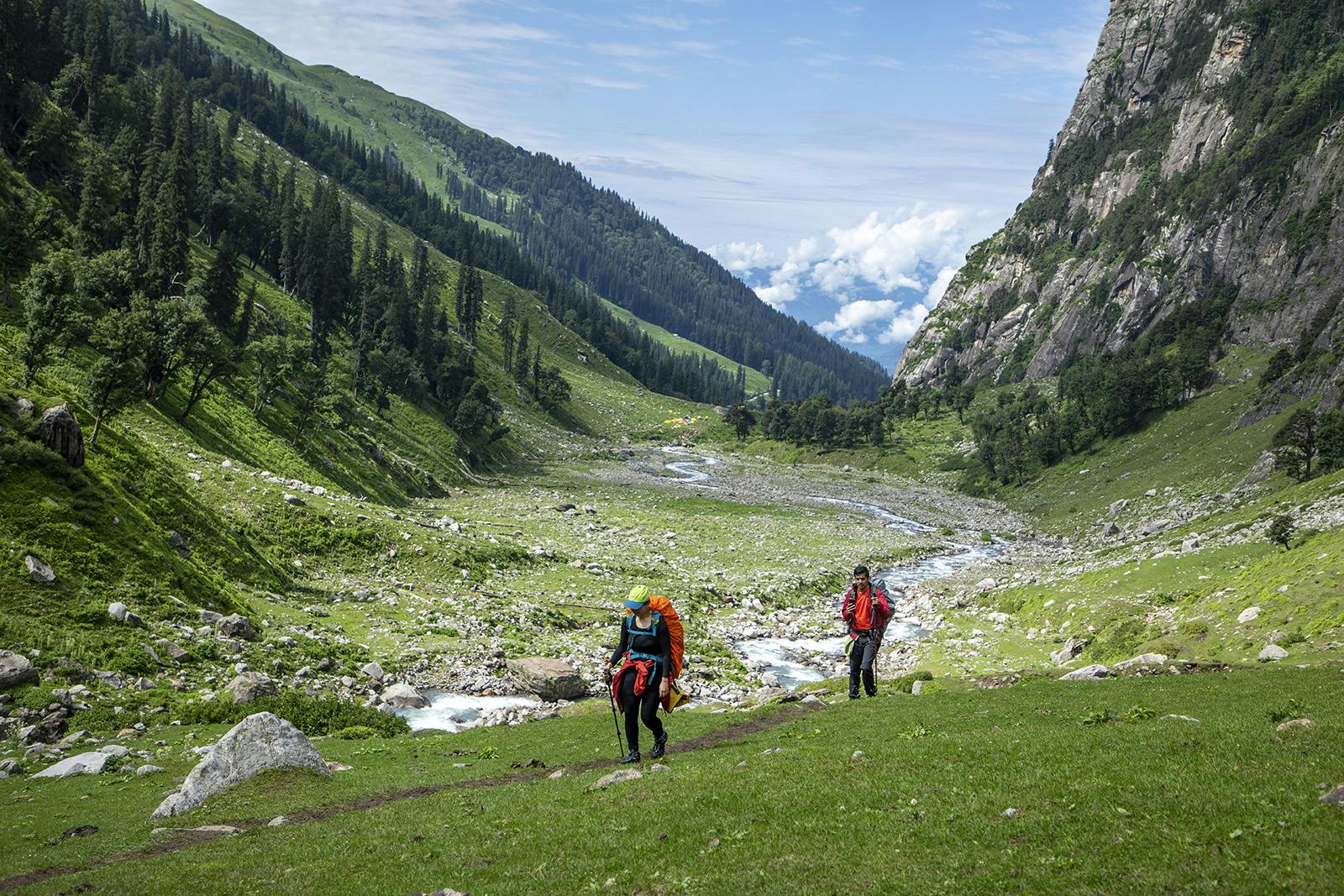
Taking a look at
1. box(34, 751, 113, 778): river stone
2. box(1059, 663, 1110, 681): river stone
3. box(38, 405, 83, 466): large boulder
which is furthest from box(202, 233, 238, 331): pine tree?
box(1059, 663, 1110, 681): river stone

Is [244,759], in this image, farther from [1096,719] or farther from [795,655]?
[795,655]

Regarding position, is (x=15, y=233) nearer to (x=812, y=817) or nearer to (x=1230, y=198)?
(x=812, y=817)

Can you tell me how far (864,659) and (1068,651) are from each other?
1842 cm

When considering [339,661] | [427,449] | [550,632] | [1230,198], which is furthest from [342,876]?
[1230,198]

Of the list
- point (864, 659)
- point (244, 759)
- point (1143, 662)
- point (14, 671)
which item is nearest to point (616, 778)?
point (244, 759)

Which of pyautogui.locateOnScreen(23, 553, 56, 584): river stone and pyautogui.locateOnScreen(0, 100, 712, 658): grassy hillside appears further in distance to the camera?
pyautogui.locateOnScreen(0, 100, 712, 658): grassy hillside

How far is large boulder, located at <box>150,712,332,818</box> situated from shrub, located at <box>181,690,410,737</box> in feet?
16.5

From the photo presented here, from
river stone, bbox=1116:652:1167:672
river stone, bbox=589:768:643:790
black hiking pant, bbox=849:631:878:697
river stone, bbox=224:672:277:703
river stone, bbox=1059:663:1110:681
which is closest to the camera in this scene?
river stone, bbox=589:768:643:790

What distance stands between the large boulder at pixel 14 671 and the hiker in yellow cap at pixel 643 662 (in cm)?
1812

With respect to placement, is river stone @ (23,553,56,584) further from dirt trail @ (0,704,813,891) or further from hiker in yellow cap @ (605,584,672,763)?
hiker in yellow cap @ (605,584,672,763)

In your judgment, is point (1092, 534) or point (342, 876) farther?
point (1092, 534)

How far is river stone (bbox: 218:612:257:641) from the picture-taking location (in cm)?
2962

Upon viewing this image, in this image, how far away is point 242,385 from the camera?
244ft

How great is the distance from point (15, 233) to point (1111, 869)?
274 ft
